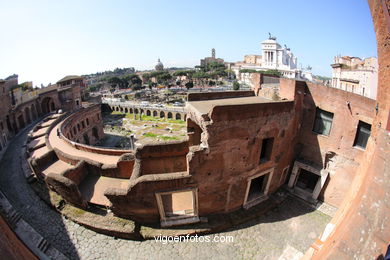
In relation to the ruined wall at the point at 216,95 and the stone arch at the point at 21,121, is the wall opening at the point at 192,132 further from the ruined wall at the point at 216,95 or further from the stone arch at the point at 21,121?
the stone arch at the point at 21,121

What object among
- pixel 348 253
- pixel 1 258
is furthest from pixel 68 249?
pixel 348 253

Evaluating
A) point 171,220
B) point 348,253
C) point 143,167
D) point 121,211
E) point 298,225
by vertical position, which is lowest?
point 298,225

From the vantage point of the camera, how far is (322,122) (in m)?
10.7

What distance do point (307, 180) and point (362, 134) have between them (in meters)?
4.34

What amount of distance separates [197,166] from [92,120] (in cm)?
2533

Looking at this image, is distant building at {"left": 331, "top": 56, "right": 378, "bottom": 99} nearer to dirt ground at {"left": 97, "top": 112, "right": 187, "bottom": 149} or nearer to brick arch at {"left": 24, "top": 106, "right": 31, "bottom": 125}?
dirt ground at {"left": 97, "top": 112, "right": 187, "bottom": 149}

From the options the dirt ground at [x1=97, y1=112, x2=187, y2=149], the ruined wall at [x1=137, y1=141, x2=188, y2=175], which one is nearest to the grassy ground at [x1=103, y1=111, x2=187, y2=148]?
the dirt ground at [x1=97, y1=112, x2=187, y2=149]

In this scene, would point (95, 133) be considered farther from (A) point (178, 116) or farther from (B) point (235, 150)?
(B) point (235, 150)

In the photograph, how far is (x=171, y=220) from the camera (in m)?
9.26

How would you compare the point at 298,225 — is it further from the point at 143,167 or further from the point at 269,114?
the point at 143,167

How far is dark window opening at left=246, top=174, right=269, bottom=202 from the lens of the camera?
1094 cm

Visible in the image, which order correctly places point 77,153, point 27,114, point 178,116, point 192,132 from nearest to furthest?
point 192,132 → point 77,153 → point 27,114 → point 178,116

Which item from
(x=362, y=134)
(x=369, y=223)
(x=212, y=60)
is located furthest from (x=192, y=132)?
(x=212, y=60)

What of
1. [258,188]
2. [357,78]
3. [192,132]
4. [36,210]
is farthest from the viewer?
[357,78]
